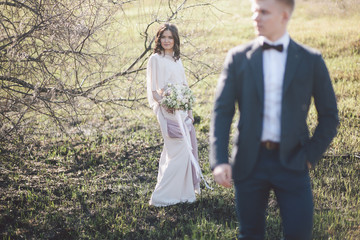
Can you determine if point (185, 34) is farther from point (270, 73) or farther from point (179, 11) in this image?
point (270, 73)

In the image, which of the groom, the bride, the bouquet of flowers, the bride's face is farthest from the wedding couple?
the bride's face

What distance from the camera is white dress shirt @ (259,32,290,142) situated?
2.70 meters

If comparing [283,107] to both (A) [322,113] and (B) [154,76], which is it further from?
(B) [154,76]

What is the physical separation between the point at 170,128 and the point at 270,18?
3.24 meters

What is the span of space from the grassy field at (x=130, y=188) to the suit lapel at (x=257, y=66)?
242cm

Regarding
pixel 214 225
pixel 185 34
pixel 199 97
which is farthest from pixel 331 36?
pixel 214 225

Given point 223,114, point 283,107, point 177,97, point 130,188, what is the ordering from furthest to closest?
point 130,188
point 177,97
point 223,114
point 283,107

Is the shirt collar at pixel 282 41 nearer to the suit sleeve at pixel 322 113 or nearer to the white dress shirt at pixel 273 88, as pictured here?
the white dress shirt at pixel 273 88

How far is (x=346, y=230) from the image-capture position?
15.3 ft

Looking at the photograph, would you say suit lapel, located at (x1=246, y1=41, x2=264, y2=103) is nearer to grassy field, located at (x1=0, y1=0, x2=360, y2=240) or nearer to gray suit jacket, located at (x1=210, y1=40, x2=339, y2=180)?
gray suit jacket, located at (x1=210, y1=40, x2=339, y2=180)

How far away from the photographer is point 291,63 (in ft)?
8.78

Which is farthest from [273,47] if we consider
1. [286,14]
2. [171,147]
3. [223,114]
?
[171,147]

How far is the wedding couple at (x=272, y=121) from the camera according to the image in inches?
106

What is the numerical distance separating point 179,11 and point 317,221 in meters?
4.43
